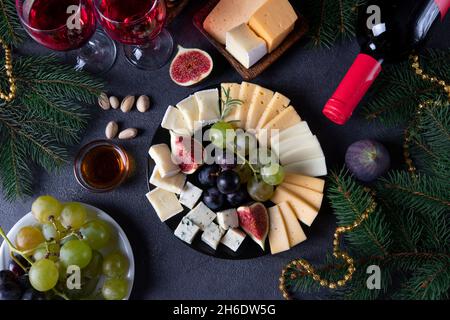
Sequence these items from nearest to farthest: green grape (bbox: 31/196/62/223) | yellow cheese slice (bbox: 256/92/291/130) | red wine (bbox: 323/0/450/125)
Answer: red wine (bbox: 323/0/450/125) < green grape (bbox: 31/196/62/223) < yellow cheese slice (bbox: 256/92/291/130)

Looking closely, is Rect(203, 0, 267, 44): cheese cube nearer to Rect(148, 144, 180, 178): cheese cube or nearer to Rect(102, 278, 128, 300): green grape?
Rect(148, 144, 180, 178): cheese cube

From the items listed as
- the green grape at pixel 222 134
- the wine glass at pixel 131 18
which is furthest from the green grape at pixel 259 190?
the wine glass at pixel 131 18

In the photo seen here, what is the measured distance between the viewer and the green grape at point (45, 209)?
131cm

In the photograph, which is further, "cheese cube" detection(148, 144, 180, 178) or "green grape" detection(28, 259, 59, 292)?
"cheese cube" detection(148, 144, 180, 178)

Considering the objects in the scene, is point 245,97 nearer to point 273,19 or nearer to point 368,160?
point 273,19

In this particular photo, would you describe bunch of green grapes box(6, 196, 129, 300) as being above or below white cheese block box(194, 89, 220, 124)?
below

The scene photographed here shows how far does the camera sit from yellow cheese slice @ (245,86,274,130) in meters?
1.41

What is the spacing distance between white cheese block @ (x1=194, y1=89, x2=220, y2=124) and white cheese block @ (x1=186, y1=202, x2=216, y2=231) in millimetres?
230

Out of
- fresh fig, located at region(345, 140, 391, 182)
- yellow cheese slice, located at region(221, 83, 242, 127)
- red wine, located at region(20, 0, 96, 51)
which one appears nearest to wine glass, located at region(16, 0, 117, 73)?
red wine, located at region(20, 0, 96, 51)

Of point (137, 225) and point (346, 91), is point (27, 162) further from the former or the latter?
point (346, 91)

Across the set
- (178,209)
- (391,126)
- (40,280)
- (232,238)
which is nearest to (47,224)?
(40,280)

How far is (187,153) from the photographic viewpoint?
4.52 ft

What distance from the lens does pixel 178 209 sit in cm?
141

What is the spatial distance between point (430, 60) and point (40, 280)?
1.08 m
